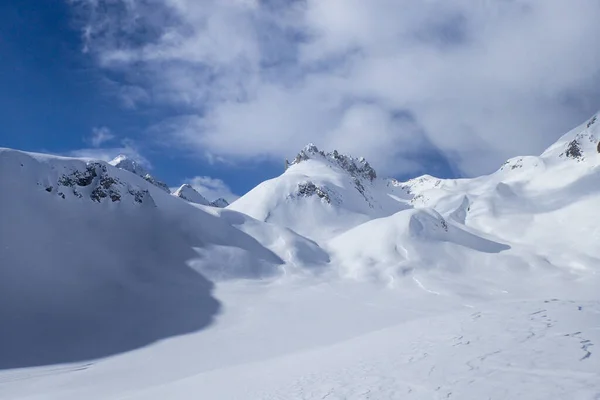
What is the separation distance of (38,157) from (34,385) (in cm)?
2791

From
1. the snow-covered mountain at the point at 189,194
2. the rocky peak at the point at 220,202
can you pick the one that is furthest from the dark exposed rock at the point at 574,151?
the rocky peak at the point at 220,202

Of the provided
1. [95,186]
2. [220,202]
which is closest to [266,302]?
[95,186]

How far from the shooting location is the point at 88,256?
1325 inches

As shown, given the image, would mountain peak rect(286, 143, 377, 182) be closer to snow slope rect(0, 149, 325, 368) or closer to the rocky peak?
snow slope rect(0, 149, 325, 368)

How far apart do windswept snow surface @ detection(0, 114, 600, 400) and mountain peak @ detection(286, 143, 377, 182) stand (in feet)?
137

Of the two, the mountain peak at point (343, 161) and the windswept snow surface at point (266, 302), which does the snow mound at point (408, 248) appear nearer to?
the windswept snow surface at point (266, 302)

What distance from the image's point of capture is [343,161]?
11844cm

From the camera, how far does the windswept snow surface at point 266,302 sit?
32.9 ft

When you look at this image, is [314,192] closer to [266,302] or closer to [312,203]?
[312,203]

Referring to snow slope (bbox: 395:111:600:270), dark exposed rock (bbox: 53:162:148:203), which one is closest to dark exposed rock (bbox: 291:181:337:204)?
snow slope (bbox: 395:111:600:270)

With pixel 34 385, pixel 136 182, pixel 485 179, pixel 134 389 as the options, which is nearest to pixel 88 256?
pixel 136 182

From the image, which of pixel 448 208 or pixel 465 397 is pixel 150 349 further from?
pixel 448 208

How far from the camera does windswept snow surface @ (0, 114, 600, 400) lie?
10.0m

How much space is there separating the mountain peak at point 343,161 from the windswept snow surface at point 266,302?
137 ft
